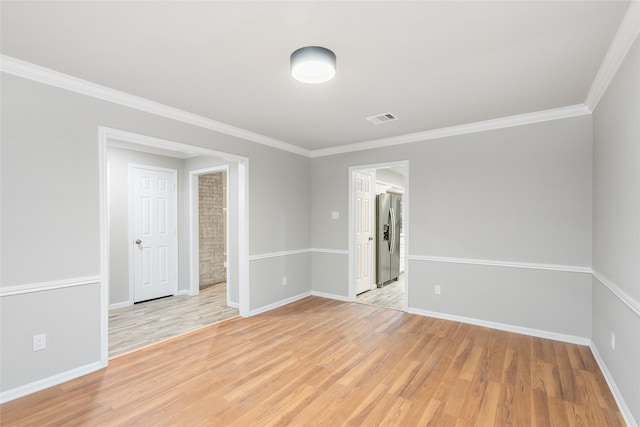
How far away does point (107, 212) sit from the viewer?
296 centimetres

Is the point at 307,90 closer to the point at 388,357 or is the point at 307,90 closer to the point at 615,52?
the point at 615,52

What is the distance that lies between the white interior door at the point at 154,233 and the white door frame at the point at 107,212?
749 mm

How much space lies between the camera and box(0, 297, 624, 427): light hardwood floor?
2068mm

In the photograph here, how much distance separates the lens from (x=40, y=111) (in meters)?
2.40

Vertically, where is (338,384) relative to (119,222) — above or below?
below

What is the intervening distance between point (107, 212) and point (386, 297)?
13.5ft

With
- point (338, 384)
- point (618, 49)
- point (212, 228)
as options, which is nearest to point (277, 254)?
point (212, 228)

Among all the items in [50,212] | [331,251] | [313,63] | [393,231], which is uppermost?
[313,63]

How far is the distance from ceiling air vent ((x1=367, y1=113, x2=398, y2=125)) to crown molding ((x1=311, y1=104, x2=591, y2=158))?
74 centimetres

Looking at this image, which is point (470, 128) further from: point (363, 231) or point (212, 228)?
point (212, 228)

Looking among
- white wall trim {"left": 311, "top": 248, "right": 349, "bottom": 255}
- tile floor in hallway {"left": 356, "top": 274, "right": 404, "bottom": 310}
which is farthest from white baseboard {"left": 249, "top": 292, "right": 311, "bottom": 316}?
tile floor in hallway {"left": 356, "top": 274, "right": 404, "bottom": 310}

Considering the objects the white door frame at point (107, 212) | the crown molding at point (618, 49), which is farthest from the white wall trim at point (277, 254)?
the crown molding at point (618, 49)

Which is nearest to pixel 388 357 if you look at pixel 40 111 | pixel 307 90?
pixel 307 90

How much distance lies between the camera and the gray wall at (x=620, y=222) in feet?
6.12
